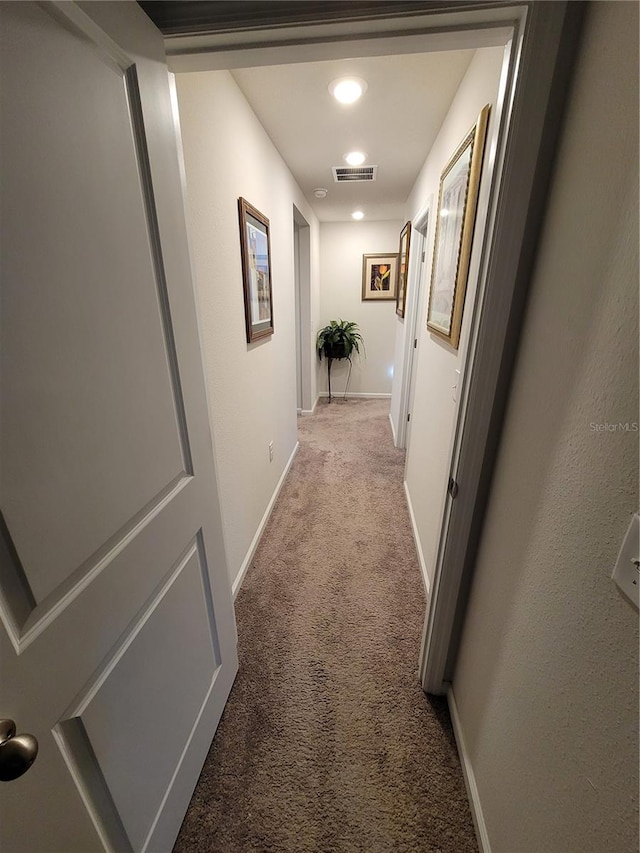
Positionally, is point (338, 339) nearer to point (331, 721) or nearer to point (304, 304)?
point (304, 304)

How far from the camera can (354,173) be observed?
108 inches

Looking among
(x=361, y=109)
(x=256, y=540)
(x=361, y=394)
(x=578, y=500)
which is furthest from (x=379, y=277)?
(x=578, y=500)

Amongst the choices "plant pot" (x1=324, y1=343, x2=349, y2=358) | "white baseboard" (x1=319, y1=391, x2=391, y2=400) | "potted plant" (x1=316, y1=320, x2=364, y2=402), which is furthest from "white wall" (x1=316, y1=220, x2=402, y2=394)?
"plant pot" (x1=324, y1=343, x2=349, y2=358)

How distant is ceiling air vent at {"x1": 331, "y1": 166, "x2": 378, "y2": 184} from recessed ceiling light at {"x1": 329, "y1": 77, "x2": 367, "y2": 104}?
1017mm

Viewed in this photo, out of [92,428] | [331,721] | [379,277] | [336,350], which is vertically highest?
[379,277]

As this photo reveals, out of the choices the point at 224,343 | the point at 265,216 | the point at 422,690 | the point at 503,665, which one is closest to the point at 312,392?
the point at 265,216

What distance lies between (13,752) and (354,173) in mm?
3420

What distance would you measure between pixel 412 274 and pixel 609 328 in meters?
2.65

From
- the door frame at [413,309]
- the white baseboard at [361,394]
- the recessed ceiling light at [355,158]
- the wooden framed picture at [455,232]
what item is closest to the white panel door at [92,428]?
the wooden framed picture at [455,232]

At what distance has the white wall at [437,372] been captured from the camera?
119 cm

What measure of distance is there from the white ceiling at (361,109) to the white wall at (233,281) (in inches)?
4.8

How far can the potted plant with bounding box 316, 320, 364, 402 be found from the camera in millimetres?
4688

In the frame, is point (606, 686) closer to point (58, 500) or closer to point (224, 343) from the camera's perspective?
point (58, 500)

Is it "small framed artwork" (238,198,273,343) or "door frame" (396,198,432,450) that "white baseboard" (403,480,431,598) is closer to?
"door frame" (396,198,432,450)
